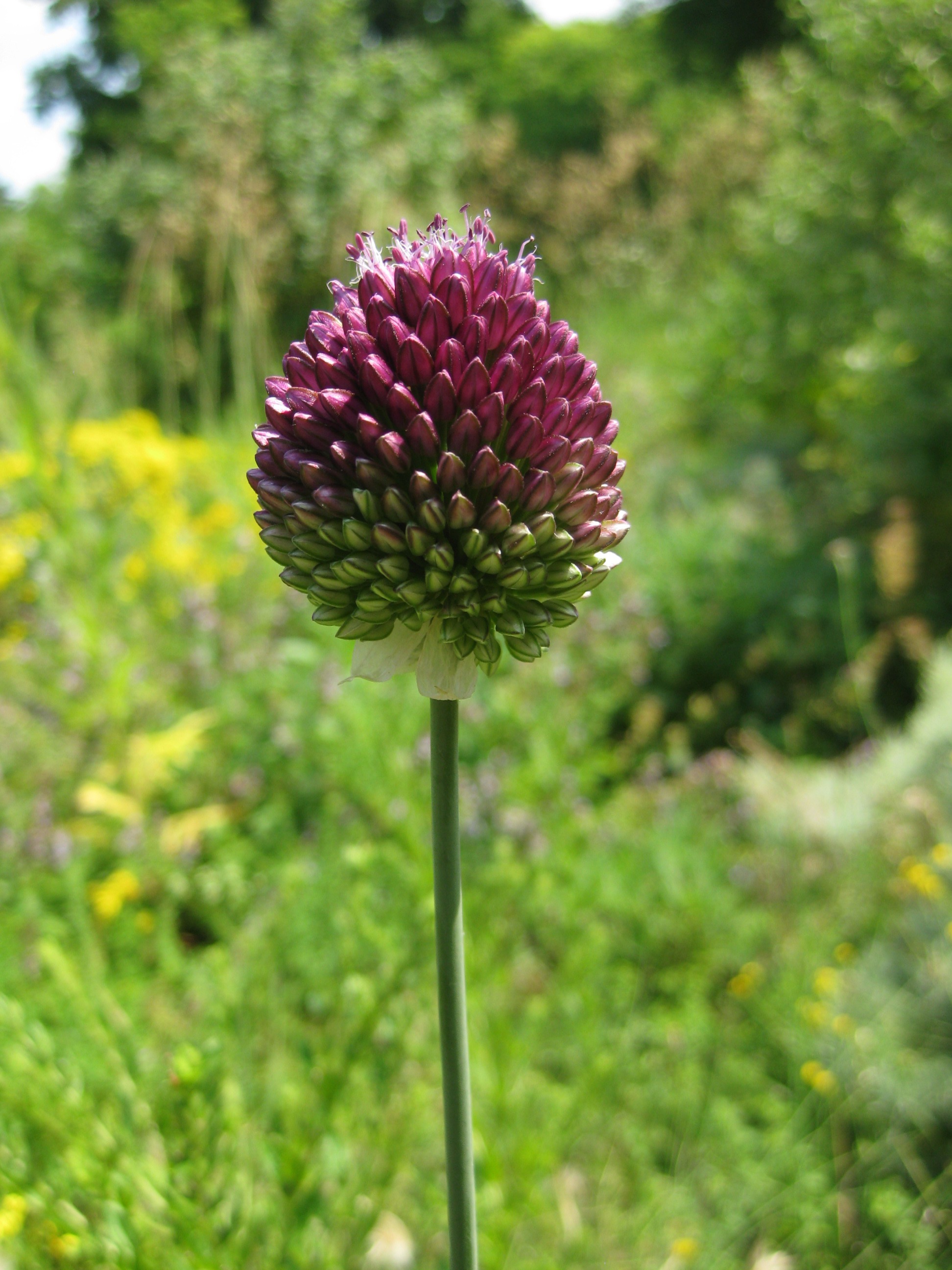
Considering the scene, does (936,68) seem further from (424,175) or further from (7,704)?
(424,175)

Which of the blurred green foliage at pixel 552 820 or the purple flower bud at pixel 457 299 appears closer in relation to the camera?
the purple flower bud at pixel 457 299

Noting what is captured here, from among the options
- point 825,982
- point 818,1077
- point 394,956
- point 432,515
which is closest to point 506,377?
point 432,515

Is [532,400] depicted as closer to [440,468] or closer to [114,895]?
[440,468]

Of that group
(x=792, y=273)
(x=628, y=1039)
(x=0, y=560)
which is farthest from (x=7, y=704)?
(x=792, y=273)

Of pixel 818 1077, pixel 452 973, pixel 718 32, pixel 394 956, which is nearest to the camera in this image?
pixel 452 973

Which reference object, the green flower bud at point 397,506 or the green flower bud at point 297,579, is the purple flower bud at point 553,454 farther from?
the green flower bud at point 297,579

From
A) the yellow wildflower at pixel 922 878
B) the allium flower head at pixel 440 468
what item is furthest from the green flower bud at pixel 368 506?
the yellow wildflower at pixel 922 878
